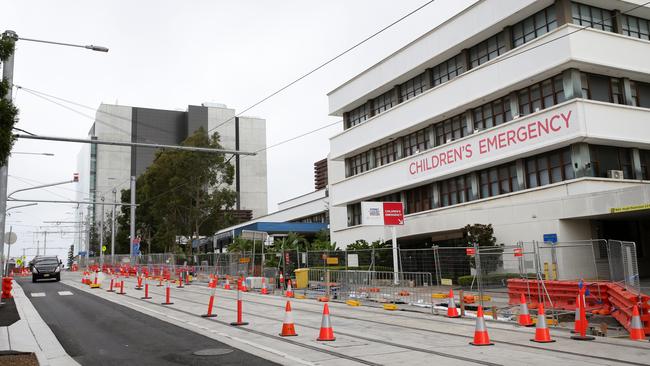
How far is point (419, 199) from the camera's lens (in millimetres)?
41031

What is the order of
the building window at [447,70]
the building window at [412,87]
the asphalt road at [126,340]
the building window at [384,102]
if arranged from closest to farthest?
the asphalt road at [126,340] → the building window at [447,70] → the building window at [412,87] → the building window at [384,102]

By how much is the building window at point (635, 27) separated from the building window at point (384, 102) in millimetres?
17288

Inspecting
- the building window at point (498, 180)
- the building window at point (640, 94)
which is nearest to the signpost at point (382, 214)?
the building window at point (498, 180)

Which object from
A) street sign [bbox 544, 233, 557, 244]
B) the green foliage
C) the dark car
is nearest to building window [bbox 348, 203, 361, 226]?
the green foliage

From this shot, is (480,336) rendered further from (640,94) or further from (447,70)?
(447,70)

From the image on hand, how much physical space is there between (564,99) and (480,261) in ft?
52.3

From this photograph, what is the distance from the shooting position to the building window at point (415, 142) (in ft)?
132

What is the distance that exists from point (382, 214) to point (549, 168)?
10189 millimetres

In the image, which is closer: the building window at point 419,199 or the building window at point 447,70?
the building window at point 447,70

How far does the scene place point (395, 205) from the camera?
34.9 metres

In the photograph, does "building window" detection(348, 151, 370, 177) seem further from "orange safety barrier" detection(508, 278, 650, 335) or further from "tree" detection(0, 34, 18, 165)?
"tree" detection(0, 34, 18, 165)

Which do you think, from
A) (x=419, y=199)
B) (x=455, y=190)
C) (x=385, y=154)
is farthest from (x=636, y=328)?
(x=385, y=154)

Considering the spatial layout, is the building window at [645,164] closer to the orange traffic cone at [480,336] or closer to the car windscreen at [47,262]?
the orange traffic cone at [480,336]

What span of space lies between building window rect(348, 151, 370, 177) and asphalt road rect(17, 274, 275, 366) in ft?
102
